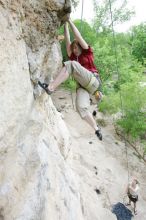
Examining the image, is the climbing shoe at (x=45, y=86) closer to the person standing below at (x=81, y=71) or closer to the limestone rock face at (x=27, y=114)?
the person standing below at (x=81, y=71)

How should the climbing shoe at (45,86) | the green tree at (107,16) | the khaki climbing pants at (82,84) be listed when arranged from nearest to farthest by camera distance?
the climbing shoe at (45,86) → the khaki climbing pants at (82,84) → the green tree at (107,16)

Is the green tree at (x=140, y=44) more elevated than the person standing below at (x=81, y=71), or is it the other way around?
the person standing below at (x=81, y=71)

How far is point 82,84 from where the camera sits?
8.55m

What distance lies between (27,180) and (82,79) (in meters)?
2.55

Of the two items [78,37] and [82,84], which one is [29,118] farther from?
[78,37]

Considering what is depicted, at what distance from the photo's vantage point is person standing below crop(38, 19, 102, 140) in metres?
7.84

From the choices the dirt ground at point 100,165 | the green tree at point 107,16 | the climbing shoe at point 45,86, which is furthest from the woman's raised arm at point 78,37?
the green tree at point 107,16

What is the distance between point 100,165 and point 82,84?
11314mm

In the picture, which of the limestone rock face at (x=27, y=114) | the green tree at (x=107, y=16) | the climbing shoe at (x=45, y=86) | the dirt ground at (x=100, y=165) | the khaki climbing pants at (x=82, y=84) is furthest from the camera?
the green tree at (x=107, y=16)

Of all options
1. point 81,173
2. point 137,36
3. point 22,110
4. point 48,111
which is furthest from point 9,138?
point 137,36

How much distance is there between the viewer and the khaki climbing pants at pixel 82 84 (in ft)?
26.2

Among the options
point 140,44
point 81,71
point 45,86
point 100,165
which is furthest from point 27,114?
point 140,44

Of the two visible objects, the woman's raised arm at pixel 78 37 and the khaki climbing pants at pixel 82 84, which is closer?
the woman's raised arm at pixel 78 37

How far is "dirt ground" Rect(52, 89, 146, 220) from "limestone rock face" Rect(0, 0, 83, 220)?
3557 millimetres
